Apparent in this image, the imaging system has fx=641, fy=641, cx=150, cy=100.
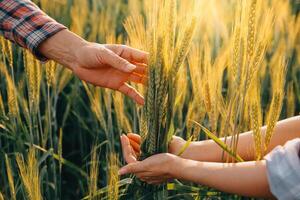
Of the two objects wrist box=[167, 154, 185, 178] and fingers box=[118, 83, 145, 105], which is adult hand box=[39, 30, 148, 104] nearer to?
fingers box=[118, 83, 145, 105]

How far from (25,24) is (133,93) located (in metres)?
0.37

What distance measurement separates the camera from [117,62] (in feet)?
5.21

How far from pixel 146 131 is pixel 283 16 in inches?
49.6

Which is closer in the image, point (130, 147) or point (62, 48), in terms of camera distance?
point (130, 147)

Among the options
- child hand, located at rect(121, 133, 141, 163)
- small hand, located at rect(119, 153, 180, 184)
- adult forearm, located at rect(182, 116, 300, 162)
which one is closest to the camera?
small hand, located at rect(119, 153, 180, 184)

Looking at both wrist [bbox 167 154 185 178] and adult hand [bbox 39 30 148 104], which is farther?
adult hand [bbox 39 30 148 104]

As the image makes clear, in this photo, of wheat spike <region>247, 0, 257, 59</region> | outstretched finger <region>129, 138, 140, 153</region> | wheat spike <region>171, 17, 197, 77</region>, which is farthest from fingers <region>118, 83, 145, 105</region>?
wheat spike <region>247, 0, 257, 59</region>

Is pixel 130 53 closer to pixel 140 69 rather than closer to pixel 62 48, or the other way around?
pixel 140 69

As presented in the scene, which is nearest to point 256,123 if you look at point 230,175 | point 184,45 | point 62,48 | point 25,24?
point 230,175

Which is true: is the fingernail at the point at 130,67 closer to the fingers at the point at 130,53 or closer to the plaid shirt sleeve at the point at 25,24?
the fingers at the point at 130,53

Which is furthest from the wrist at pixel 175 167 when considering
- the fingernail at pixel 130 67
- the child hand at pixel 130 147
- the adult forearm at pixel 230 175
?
the fingernail at pixel 130 67

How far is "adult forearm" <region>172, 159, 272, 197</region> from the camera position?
1.40 m

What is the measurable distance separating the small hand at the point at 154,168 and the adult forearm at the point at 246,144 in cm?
28

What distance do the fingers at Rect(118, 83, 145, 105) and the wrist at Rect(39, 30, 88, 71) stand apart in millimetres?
154
